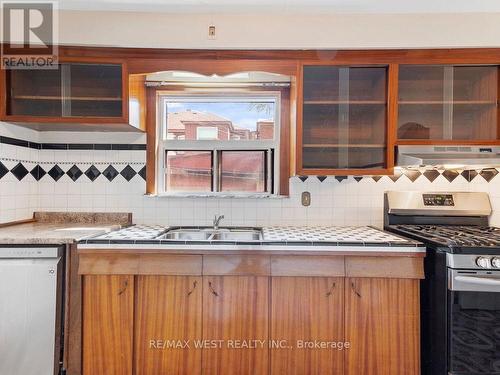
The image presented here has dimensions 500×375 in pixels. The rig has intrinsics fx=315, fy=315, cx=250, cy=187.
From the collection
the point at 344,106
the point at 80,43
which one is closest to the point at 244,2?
the point at 344,106

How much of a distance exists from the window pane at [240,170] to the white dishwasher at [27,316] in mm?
1312

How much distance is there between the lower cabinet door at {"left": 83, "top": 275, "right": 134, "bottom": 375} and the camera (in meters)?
1.79

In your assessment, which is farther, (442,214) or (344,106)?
(442,214)

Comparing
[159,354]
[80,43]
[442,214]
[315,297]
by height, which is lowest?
[159,354]

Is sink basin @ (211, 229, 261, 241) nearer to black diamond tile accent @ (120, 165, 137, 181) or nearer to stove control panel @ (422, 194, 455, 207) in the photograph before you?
black diamond tile accent @ (120, 165, 137, 181)

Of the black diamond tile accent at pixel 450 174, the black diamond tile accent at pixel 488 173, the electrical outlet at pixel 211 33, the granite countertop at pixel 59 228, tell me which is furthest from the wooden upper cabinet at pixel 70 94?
the black diamond tile accent at pixel 488 173

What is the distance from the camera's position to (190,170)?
2.59 m

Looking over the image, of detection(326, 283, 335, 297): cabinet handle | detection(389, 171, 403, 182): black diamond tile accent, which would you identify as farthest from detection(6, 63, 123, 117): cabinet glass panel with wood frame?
detection(389, 171, 403, 182): black diamond tile accent

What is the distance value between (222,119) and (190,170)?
494 millimetres

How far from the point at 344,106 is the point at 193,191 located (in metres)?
1.32

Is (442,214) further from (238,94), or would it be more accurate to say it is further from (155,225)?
(155,225)

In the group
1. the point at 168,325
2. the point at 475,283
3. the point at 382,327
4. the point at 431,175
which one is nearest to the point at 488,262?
the point at 475,283

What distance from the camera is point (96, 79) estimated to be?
2164 millimetres

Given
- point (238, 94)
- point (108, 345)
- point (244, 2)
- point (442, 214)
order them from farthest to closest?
point (238, 94) < point (442, 214) < point (244, 2) < point (108, 345)
